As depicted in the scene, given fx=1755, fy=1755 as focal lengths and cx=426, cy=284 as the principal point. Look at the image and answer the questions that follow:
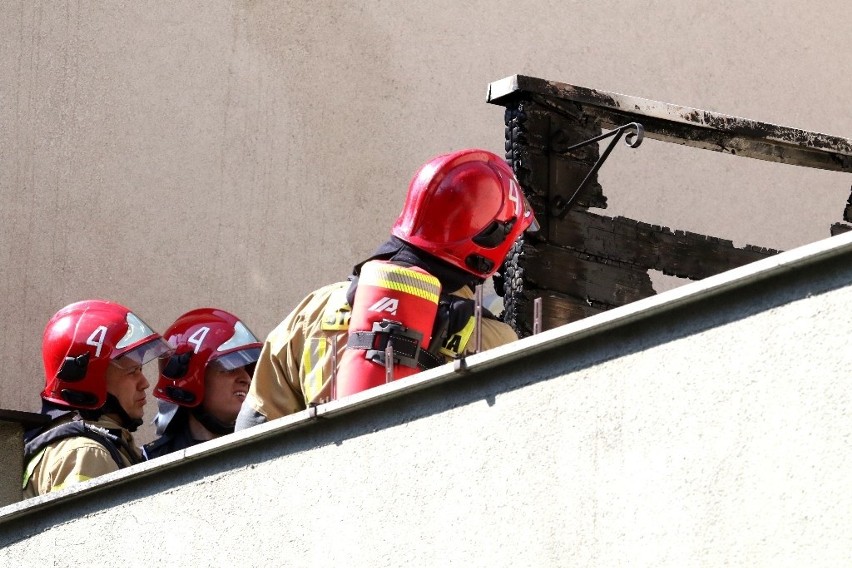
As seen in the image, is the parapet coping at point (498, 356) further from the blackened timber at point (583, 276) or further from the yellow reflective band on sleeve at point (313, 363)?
the blackened timber at point (583, 276)

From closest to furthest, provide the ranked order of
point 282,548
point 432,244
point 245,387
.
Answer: point 282,548 < point 432,244 < point 245,387

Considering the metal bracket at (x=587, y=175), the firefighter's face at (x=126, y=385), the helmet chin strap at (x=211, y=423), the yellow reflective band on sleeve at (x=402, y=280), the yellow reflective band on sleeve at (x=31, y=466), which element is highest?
the metal bracket at (x=587, y=175)

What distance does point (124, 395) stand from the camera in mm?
6449

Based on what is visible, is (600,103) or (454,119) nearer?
(600,103)

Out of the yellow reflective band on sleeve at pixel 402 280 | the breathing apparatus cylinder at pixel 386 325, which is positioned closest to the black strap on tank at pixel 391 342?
the breathing apparatus cylinder at pixel 386 325

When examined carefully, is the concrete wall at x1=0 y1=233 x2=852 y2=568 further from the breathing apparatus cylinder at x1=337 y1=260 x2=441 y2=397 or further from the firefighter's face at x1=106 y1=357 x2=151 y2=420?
the firefighter's face at x1=106 y1=357 x2=151 y2=420

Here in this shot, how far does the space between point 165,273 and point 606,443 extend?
5683 millimetres

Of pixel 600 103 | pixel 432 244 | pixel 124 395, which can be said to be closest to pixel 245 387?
pixel 124 395

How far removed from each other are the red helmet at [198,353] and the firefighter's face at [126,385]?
1.31 ft

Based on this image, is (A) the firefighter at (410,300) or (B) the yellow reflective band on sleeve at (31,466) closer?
(A) the firefighter at (410,300)

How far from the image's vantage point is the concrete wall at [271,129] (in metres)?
8.77

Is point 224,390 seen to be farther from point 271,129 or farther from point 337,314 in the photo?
point 271,129

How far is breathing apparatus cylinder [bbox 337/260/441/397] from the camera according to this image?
14.4 feet

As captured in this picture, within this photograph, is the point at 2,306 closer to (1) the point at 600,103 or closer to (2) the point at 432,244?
(1) the point at 600,103
